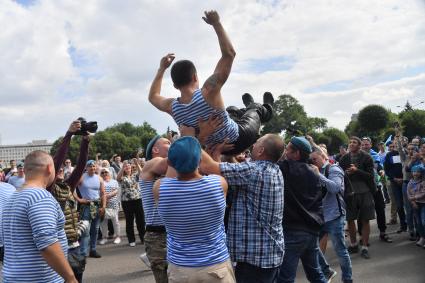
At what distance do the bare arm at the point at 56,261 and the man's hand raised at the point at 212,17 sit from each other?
1914mm

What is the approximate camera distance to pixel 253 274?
138 inches

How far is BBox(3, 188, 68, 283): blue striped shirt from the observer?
3.00 metres

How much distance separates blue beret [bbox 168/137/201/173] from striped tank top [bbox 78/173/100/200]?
264 inches

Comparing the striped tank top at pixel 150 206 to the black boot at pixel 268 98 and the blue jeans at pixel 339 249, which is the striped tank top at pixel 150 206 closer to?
the black boot at pixel 268 98

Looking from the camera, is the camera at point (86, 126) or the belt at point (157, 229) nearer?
the camera at point (86, 126)

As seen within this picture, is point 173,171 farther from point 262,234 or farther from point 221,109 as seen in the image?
point 262,234

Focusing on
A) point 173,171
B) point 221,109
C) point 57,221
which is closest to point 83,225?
point 57,221

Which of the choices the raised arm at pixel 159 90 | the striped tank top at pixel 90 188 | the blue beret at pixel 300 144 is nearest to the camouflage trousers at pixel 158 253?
the raised arm at pixel 159 90

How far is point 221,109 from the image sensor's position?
3.29 m

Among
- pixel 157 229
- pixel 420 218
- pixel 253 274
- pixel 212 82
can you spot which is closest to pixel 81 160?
pixel 157 229

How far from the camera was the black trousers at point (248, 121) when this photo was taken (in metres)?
3.65

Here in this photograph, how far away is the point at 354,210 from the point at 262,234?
496cm

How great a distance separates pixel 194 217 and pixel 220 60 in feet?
3.79

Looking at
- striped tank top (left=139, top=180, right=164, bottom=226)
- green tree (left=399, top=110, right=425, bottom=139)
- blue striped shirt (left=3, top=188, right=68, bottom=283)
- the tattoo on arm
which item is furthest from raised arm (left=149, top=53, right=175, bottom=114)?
green tree (left=399, top=110, right=425, bottom=139)
